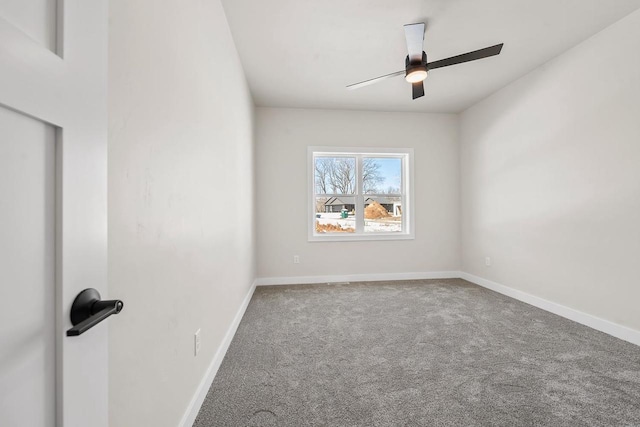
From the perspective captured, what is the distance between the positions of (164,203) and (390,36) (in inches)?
98.8

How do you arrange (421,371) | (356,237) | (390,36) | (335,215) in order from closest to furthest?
(421,371), (390,36), (356,237), (335,215)

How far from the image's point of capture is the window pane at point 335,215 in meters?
4.52

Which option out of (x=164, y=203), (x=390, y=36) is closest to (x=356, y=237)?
(x=390, y=36)

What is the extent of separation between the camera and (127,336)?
0.91 metres

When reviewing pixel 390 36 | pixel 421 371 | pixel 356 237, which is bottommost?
pixel 421 371

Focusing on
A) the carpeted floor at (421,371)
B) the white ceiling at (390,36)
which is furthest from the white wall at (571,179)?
the carpeted floor at (421,371)

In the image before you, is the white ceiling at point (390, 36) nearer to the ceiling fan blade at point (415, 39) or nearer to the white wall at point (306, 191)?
the ceiling fan blade at point (415, 39)

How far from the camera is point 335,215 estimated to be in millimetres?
4555

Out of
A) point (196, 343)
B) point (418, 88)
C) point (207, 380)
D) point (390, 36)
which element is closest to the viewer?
point (196, 343)

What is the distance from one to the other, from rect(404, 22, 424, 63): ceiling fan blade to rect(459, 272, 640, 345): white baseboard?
2867mm

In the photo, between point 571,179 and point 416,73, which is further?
point 571,179

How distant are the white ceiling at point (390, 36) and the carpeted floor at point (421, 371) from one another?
2695mm

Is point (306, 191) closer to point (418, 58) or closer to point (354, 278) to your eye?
point (354, 278)

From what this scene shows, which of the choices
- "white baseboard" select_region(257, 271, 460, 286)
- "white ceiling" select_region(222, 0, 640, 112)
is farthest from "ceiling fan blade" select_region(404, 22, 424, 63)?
"white baseboard" select_region(257, 271, 460, 286)
